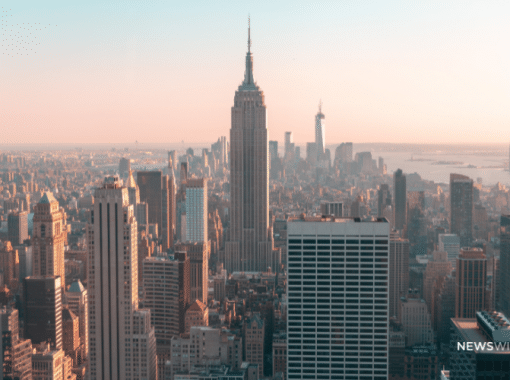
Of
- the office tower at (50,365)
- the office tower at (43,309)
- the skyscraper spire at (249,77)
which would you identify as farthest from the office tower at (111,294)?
the skyscraper spire at (249,77)

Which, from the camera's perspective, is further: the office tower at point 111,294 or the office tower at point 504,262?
the office tower at point 504,262

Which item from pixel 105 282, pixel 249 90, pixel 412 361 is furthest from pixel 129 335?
pixel 249 90

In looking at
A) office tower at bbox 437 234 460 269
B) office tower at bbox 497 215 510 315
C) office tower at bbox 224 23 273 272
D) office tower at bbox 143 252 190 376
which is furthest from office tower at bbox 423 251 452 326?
office tower at bbox 224 23 273 272

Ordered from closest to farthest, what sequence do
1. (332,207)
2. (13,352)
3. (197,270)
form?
(13,352) → (332,207) → (197,270)

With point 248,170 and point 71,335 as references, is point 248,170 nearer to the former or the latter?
point 248,170

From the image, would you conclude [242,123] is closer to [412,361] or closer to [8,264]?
[8,264]

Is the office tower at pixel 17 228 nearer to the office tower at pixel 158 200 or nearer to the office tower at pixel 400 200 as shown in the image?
the office tower at pixel 158 200

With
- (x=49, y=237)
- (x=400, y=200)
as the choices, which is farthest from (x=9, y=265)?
(x=400, y=200)
